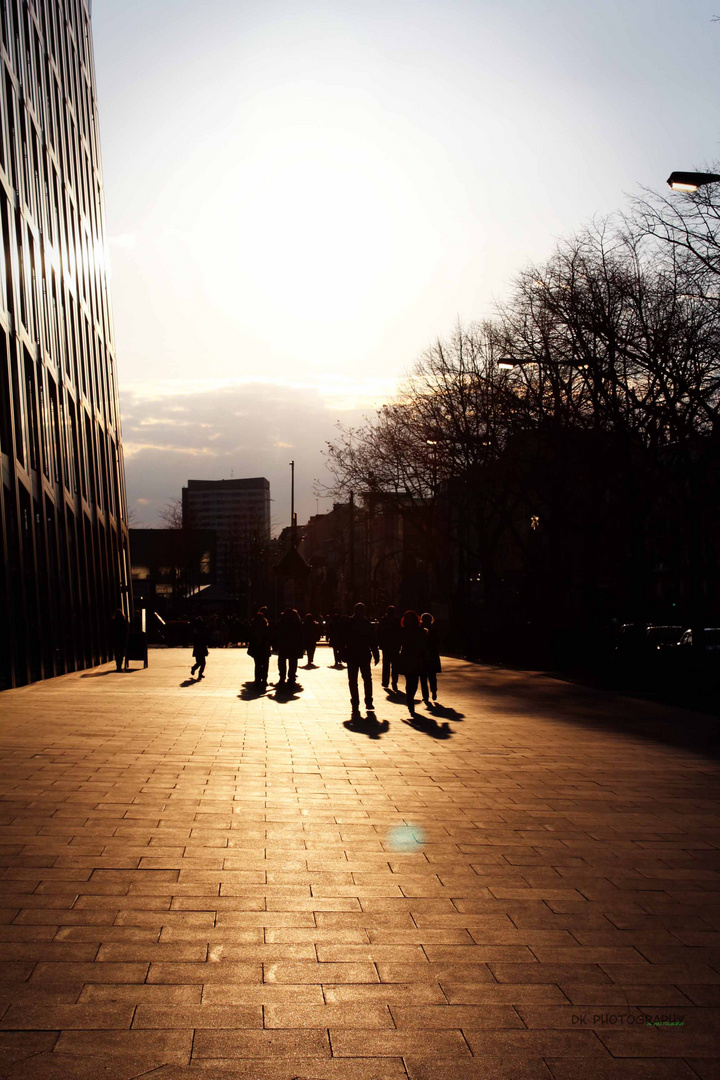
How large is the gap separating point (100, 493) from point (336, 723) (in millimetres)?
28779

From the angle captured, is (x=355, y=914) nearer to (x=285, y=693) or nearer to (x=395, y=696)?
(x=395, y=696)

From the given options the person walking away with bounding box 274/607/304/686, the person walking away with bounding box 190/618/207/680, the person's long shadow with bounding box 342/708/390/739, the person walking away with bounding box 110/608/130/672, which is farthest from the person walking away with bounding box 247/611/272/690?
the person walking away with bounding box 110/608/130/672

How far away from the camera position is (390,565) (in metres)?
115

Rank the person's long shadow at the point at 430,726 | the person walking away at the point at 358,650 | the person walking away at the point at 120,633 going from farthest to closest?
the person walking away at the point at 120,633, the person walking away at the point at 358,650, the person's long shadow at the point at 430,726

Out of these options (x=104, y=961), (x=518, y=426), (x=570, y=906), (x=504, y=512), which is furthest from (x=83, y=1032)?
(x=504, y=512)

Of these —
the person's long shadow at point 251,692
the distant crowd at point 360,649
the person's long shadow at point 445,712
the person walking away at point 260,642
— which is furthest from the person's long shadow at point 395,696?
the person walking away at point 260,642

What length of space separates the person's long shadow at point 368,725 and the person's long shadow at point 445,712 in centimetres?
111

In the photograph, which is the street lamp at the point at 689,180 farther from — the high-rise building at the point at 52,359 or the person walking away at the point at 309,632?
the person walking away at the point at 309,632

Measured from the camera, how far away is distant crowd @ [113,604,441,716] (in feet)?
60.9

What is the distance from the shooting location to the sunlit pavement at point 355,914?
4043 millimetres

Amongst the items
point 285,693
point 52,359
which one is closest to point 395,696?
point 285,693

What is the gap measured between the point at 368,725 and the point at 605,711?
189 inches

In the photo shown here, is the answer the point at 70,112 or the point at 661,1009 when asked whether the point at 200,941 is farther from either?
the point at 70,112

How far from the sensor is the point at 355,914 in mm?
5824
